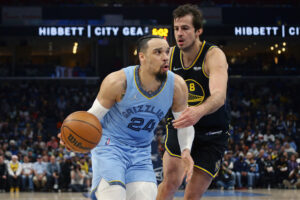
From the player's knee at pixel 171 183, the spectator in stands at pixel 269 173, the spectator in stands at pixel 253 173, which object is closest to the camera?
the player's knee at pixel 171 183

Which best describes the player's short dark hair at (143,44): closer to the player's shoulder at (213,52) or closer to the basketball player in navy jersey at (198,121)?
the basketball player in navy jersey at (198,121)

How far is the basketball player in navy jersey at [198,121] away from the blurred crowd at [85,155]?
443 inches

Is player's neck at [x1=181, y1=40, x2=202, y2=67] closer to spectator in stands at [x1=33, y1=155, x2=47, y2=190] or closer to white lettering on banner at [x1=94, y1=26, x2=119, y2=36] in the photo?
spectator in stands at [x1=33, y1=155, x2=47, y2=190]

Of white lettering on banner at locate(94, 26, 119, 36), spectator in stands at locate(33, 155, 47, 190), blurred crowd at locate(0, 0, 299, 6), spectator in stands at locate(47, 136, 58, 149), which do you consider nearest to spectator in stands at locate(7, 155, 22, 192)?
spectator in stands at locate(33, 155, 47, 190)

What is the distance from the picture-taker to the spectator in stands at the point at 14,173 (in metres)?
17.3

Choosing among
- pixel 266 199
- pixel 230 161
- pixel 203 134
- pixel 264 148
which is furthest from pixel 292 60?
pixel 203 134

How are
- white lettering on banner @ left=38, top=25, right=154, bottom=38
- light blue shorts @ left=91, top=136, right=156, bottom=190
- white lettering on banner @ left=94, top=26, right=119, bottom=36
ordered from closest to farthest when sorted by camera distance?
light blue shorts @ left=91, top=136, right=156, bottom=190 < white lettering on banner @ left=38, top=25, right=154, bottom=38 < white lettering on banner @ left=94, top=26, right=119, bottom=36

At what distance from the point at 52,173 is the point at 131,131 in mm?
13555

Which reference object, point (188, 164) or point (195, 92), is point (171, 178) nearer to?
point (195, 92)

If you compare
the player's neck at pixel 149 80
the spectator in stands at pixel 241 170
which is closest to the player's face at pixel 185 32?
the player's neck at pixel 149 80

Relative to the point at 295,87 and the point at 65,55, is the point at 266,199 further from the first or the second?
the point at 65,55

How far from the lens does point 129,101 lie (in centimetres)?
461

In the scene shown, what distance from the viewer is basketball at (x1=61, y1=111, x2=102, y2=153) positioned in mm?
4441

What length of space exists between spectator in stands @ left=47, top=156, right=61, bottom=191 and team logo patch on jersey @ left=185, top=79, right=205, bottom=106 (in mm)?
12681
